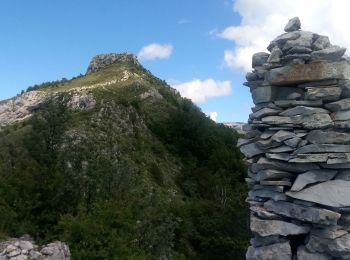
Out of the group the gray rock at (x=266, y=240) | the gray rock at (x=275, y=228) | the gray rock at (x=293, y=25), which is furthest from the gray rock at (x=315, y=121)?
the gray rock at (x=266, y=240)

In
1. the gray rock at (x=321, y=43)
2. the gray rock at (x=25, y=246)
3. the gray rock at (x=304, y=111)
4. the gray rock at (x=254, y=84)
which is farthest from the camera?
the gray rock at (x=25, y=246)

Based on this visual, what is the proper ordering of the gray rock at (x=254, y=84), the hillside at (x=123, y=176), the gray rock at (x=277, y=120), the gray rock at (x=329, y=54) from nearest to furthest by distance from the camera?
the gray rock at (x=329, y=54) < the gray rock at (x=277, y=120) < the gray rock at (x=254, y=84) < the hillside at (x=123, y=176)

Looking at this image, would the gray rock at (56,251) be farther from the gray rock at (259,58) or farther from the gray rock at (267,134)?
the gray rock at (259,58)

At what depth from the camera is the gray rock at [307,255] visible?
11.0 metres

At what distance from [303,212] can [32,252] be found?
908cm

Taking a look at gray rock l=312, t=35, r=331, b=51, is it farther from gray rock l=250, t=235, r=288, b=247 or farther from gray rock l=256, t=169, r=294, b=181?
gray rock l=250, t=235, r=288, b=247

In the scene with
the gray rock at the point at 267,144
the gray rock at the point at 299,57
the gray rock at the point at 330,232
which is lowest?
the gray rock at the point at 330,232

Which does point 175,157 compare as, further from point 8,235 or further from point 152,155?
point 8,235

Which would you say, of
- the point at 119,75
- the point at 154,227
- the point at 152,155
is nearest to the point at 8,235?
the point at 154,227

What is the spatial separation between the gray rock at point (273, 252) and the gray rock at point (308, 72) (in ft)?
14.1

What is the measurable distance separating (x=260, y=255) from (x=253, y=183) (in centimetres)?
207

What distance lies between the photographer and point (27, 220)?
21609mm

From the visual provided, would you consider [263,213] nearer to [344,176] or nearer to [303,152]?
[303,152]

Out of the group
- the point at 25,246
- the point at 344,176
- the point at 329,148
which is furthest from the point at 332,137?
the point at 25,246
